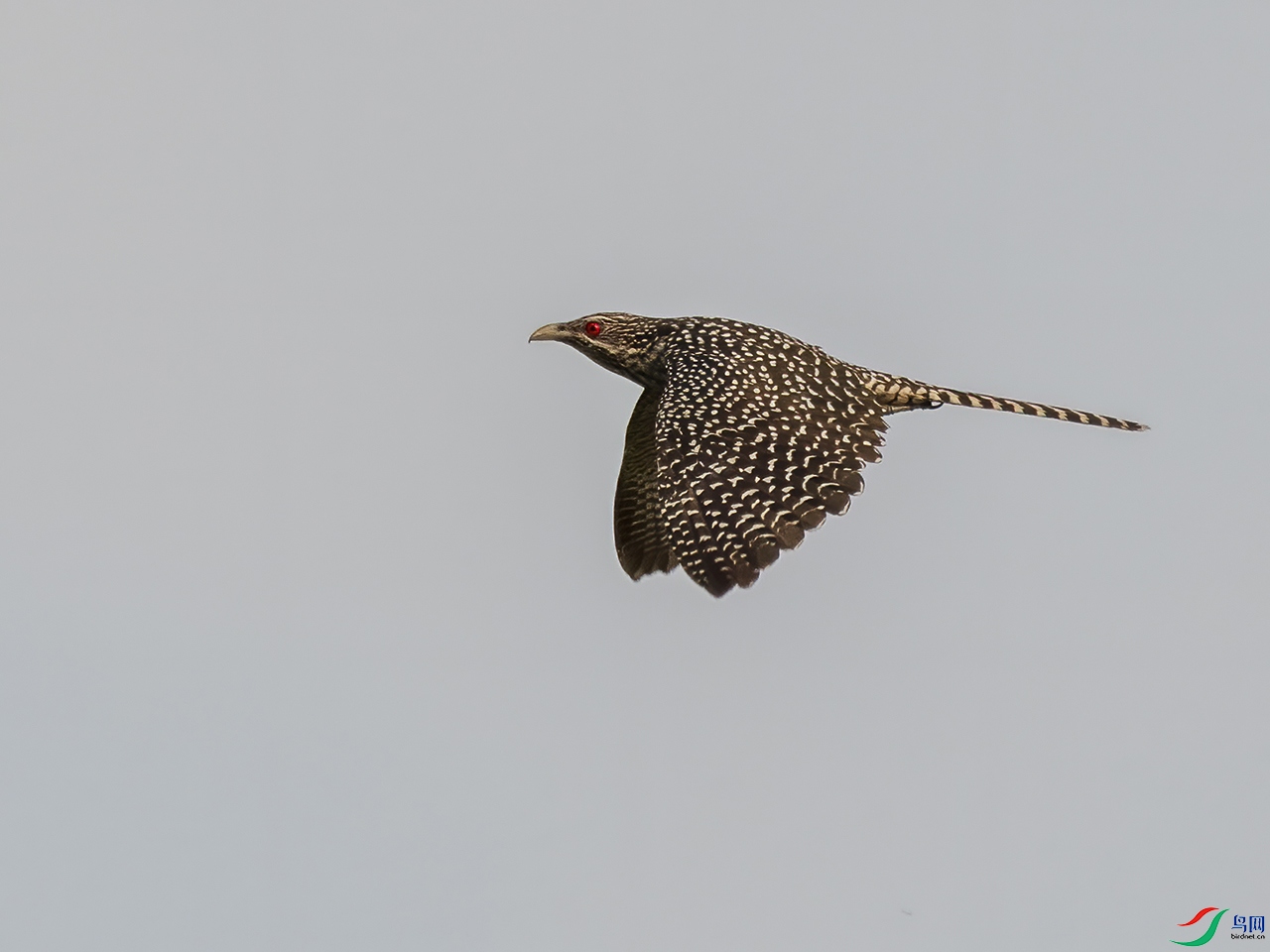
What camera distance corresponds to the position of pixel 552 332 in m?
20.3

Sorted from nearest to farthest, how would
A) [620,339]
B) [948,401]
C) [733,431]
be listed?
[733,431]
[948,401]
[620,339]

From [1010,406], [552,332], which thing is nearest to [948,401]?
[1010,406]

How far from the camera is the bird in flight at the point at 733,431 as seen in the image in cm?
1529

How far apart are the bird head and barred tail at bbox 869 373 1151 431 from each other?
2563 mm

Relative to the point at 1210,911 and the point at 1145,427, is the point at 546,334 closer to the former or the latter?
the point at 1145,427

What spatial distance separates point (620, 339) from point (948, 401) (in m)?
3.82

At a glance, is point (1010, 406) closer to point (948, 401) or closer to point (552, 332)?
point (948, 401)

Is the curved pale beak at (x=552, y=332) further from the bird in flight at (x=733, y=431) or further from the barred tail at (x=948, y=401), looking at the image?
the barred tail at (x=948, y=401)

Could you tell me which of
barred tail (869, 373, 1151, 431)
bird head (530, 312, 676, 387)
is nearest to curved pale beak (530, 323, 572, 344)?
bird head (530, 312, 676, 387)

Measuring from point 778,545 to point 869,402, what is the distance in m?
3.67

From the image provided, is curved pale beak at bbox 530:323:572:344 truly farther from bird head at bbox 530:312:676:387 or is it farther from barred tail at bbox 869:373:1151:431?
barred tail at bbox 869:373:1151:431

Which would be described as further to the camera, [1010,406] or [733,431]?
[1010,406]

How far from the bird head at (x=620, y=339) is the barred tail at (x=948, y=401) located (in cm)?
256

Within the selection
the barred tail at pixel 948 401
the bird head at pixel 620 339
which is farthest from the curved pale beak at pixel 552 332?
the barred tail at pixel 948 401
